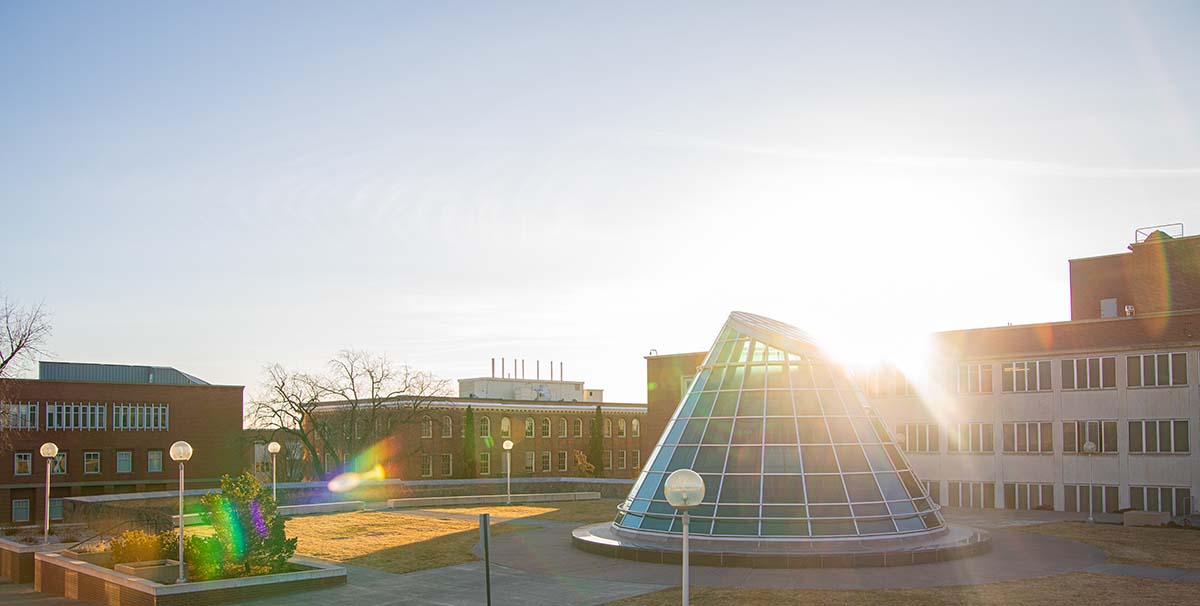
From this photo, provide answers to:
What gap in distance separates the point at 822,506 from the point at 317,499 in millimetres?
27965

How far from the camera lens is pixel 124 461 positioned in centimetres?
5934

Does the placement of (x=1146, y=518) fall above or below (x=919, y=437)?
below

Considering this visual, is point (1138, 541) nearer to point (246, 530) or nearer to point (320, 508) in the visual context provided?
point (246, 530)

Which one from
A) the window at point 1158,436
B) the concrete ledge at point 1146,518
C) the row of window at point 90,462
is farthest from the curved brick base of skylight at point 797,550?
the row of window at point 90,462

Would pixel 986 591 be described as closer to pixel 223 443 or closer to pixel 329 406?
pixel 223 443

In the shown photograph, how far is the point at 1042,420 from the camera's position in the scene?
1722 inches

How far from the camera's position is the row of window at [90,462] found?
5506 cm

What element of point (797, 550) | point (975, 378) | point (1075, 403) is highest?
point (975, 378)

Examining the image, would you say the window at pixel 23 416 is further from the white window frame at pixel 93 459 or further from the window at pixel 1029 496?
the window at pixel 1029 496

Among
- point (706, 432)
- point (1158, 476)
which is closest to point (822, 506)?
point (706, 432)

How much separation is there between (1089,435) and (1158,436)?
9.08 ft

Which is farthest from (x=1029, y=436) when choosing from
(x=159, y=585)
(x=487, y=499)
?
(x=159, y=585)

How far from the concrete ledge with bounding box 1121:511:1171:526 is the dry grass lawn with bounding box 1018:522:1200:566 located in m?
1.02

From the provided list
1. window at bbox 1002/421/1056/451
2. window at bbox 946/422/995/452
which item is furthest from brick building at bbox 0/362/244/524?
window at bbox 1002/421/1056/451
